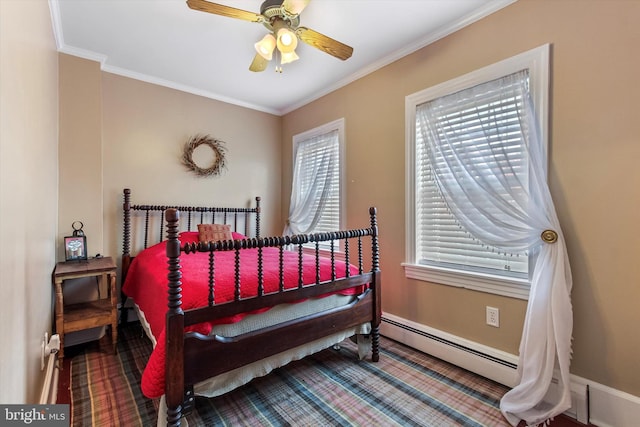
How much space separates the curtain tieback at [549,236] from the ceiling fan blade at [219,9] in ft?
6.88

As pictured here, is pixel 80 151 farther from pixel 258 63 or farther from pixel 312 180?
pixel 312 180

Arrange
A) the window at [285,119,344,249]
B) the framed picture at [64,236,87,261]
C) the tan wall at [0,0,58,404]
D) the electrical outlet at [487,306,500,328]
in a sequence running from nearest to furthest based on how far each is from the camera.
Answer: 1. the tan wall at [0,0,58,404]
2. the electrical outlet at [487,306,500,328]
3. the framed picture at [64,236,87,261]
4. the window at [285,119,344,249]

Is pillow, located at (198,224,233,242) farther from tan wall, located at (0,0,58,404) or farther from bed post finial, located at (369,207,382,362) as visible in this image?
bed post finial, located at (369,207,382,362)

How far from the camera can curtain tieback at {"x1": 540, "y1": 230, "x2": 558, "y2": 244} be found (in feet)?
5.46

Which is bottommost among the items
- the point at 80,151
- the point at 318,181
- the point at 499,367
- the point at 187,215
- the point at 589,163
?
the point at 499,367

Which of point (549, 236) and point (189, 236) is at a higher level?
point (549, 236)

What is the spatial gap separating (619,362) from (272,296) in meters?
1.87

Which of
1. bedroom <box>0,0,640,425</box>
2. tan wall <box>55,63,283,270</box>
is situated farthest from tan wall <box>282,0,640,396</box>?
tan wall <box>55,63,283,270</box>

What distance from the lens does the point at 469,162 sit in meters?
2.07

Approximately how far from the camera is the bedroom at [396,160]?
124 cm

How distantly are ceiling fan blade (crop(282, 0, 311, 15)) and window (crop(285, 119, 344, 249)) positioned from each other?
5.14 feet

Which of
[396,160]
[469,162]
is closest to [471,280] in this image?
[469,162]

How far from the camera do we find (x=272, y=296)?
68.4 inches

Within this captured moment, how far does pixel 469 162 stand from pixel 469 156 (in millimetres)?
45
